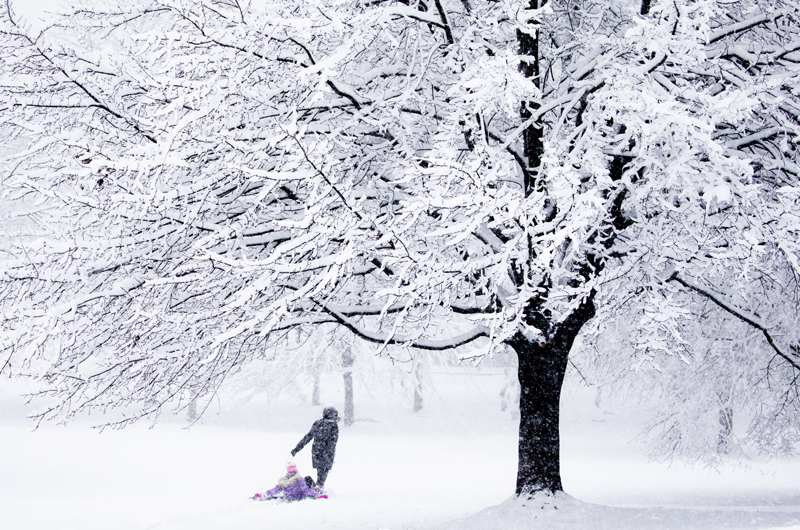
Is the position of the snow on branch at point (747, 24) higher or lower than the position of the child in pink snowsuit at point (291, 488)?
higher

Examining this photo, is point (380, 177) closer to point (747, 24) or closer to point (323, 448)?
point (747, 24)

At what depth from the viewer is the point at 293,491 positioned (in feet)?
34.4

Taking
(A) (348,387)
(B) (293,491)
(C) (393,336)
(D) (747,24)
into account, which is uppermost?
(D) (747,24)

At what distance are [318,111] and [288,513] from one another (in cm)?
537

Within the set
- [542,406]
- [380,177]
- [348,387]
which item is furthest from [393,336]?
[348,387]

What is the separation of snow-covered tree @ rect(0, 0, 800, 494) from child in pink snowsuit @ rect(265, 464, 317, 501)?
14.0 feet

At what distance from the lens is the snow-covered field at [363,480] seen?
26.5 ft

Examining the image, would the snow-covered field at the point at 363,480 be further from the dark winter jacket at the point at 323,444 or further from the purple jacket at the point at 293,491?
the dark winter jacket at the point at 323,444

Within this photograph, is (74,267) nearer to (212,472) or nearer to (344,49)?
(344,49)

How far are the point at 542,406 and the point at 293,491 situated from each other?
4.80 metres

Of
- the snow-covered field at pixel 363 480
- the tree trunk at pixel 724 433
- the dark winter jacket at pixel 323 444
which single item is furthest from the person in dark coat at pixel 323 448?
the tree trunk at pixel 724 433

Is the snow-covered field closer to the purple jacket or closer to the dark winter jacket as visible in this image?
the purple jacket

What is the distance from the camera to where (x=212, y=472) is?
1349 centimetres

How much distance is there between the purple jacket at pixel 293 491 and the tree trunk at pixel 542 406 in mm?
4294
